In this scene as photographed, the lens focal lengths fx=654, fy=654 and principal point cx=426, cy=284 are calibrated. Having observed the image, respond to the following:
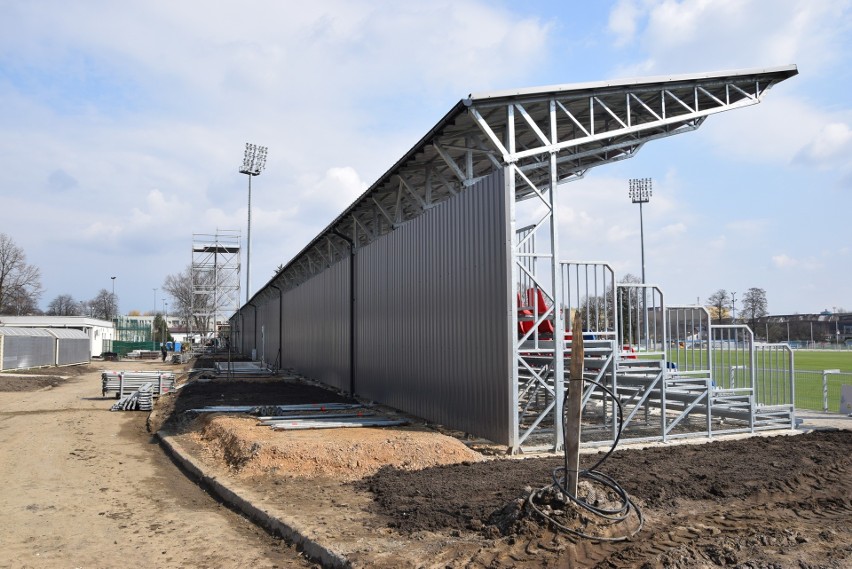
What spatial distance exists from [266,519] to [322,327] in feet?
59.9

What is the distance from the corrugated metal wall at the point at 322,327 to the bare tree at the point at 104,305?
102 meters

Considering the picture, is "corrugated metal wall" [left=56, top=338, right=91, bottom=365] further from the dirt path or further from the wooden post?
the wooden post

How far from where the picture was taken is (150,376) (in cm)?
2325

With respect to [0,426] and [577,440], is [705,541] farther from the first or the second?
[0,426]

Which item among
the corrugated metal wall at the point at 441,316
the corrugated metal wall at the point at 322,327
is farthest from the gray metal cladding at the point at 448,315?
the corrugated metal wall at the point at 322,327

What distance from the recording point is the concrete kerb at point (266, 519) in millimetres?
5816

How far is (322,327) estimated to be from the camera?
82.9 feet

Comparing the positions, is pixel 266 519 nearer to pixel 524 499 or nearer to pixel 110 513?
pixel 110 513

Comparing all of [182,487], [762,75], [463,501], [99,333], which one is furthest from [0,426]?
[99,333]

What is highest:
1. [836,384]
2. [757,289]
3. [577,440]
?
[757,289]

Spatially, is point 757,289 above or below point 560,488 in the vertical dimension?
above

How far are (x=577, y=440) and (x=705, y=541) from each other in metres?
1.27

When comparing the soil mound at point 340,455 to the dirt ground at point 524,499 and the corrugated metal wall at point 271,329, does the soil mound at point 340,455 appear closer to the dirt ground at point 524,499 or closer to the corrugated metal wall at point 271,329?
the dirt ground at point 524,499

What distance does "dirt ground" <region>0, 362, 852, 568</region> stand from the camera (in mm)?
5379
